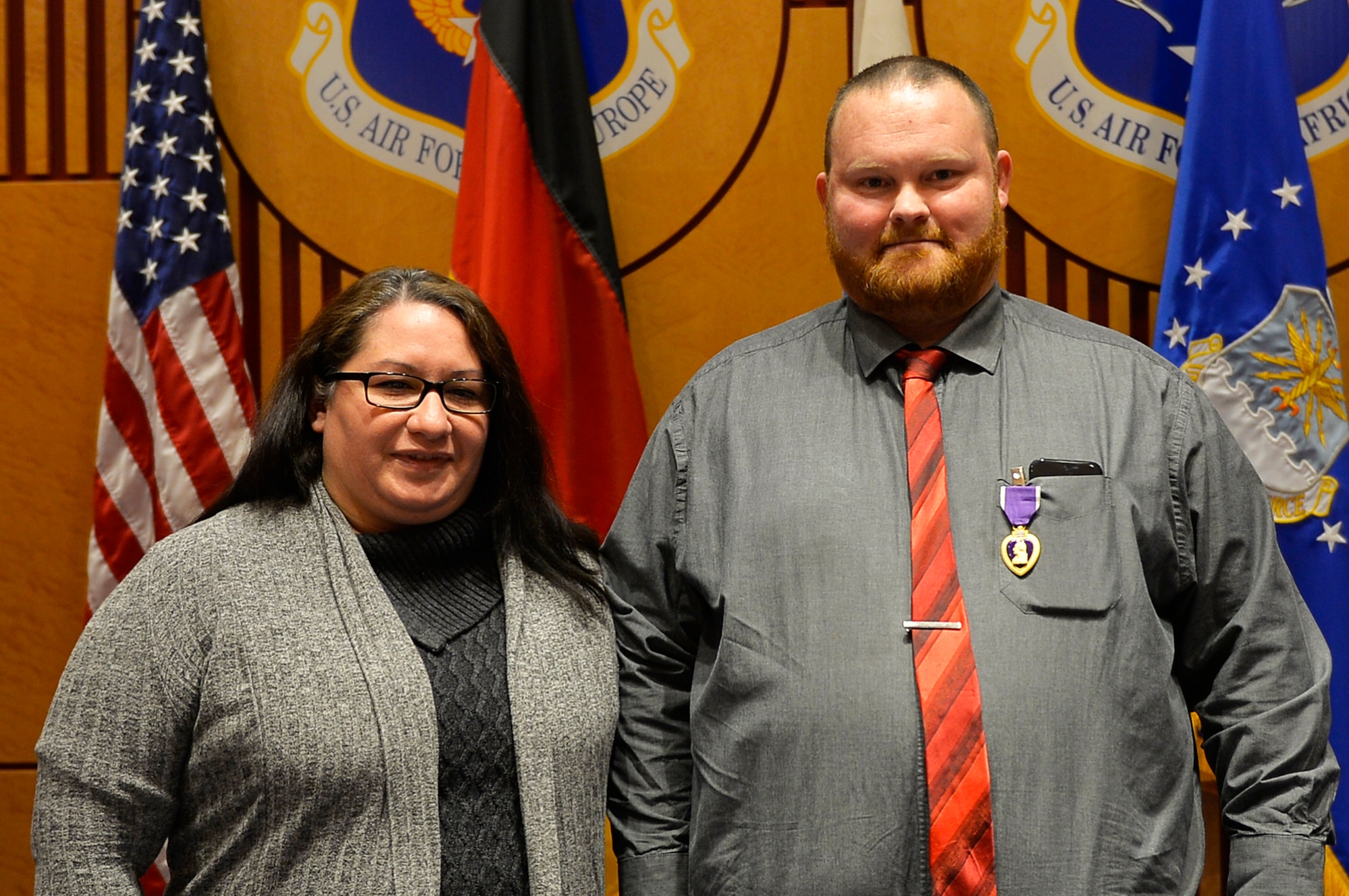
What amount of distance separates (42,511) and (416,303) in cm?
153

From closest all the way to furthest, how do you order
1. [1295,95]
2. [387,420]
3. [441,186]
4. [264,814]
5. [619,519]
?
[264,814] < [387,420] < [619,519] < [1295,95] < [441,186]

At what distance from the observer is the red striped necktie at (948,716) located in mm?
1448

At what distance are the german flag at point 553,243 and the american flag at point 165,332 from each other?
0.56m

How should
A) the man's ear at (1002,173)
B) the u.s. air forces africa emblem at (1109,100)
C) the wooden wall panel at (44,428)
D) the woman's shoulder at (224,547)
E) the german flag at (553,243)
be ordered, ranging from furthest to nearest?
the wooden wall panel at (44,428), the u.s. air forces africa emblem at (1109,100), the german flag at (553,243), the man's ear at (1002,173), the woman's shoulder at (224,547)

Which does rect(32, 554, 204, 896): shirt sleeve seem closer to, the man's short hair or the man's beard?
the man's beard

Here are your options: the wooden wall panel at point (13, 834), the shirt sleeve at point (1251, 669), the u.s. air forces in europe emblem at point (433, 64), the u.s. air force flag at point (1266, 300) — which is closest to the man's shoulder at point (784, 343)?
the shirt sleeve at point (1251, 669)

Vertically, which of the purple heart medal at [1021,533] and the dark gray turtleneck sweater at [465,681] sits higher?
the purple heart medal at [1021,533]

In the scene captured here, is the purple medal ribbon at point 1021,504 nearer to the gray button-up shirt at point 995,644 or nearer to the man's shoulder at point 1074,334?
the gray button-up shirt at point 995,644

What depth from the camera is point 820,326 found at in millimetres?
1758

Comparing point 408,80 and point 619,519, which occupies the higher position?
point 408,80

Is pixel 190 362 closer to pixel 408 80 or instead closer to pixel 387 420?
pixel 408 80

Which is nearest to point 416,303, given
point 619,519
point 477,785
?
point 619,519

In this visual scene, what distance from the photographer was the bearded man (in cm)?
147

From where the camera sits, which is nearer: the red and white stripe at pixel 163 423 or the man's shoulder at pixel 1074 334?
the man's shoulder at pixel 1074 334
